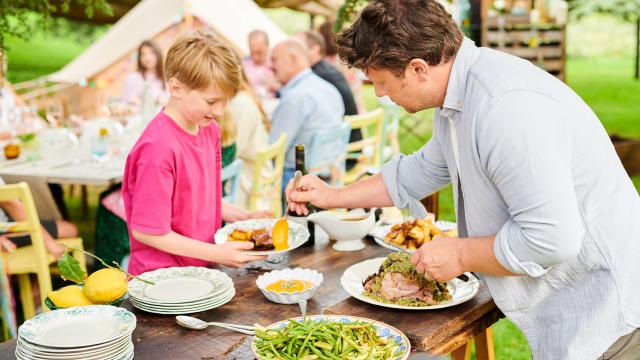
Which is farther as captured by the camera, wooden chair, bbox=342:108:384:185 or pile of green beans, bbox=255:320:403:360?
wooden chair, bbox=342:108:384:185

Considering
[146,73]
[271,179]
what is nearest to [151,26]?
[146,73]

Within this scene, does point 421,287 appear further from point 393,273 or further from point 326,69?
point 326,69

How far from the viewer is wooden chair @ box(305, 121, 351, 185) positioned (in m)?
5.44

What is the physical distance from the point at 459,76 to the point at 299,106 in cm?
372

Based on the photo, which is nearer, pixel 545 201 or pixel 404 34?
pixel 545 201

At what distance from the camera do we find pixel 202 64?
261 centimetres

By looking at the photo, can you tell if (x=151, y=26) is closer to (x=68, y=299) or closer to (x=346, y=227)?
(x=346, y=227)

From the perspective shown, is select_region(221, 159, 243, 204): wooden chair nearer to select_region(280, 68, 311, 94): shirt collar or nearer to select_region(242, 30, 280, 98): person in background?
select_region(280, 68, 311, 94): shirt collar

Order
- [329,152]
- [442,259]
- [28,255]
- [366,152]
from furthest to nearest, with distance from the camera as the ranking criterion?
1. [366,152]
2. [329,152]
3. [28,255]
4. [442,259]

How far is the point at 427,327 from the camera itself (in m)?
2.07

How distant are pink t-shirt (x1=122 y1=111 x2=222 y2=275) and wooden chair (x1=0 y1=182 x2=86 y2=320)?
4.11 feet

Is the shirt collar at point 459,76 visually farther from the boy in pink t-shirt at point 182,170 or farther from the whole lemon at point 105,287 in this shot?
the whole lemon at point 105,287

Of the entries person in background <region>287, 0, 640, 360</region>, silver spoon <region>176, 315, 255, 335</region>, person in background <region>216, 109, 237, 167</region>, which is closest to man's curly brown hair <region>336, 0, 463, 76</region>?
person in background <region>287, 0, 640, 360</region>

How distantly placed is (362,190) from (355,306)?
1.73 feet
